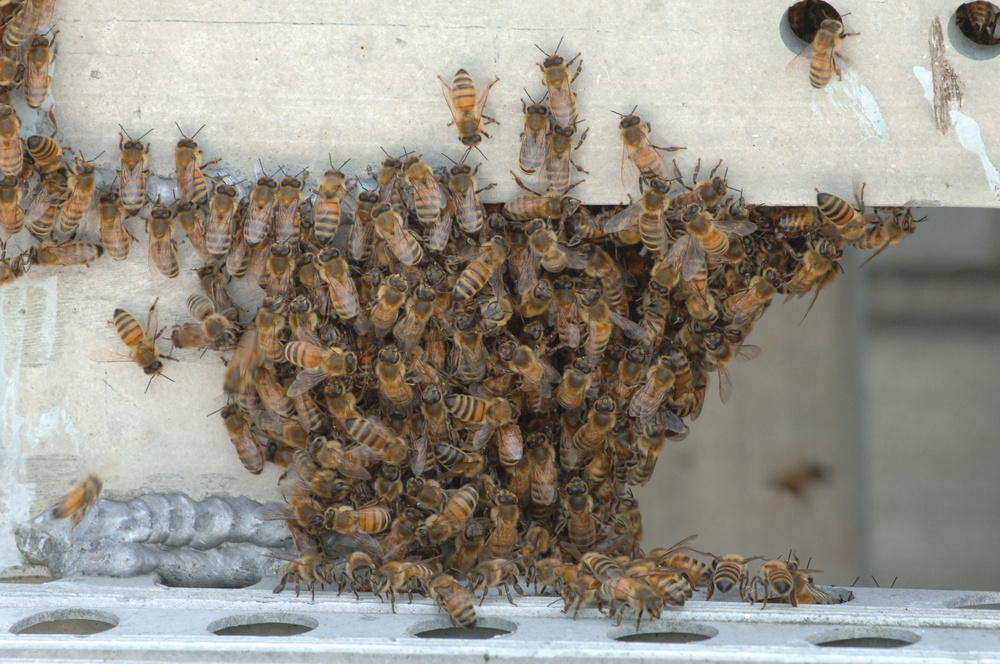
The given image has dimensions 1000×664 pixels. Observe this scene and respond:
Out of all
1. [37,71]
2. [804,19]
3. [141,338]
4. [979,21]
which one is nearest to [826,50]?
[804,19]

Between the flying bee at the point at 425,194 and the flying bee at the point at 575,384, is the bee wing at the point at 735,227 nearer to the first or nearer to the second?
the flying bee at the point at 575,384

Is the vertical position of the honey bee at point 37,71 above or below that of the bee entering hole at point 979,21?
below

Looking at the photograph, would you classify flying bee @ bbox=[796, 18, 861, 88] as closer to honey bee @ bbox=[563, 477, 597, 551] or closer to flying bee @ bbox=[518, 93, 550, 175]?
flying bee @ bbox=[518, 93, 550, 175]

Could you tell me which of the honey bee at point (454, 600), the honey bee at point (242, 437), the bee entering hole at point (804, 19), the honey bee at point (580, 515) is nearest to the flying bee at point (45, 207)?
the honey bee at point (242, 437)

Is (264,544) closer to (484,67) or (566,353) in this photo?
(566,353)

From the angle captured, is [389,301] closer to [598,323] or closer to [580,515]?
[598,323]
